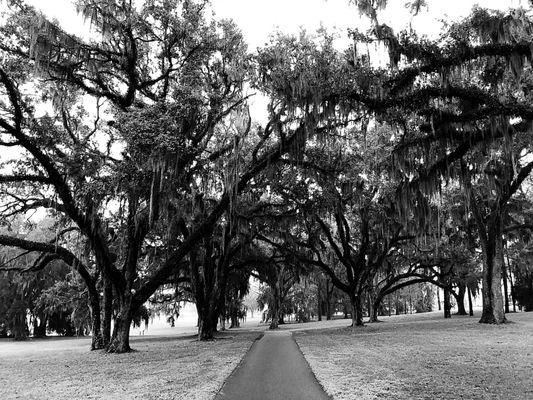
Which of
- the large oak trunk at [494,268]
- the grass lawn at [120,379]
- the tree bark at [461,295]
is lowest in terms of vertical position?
the tree bark at [461,295]

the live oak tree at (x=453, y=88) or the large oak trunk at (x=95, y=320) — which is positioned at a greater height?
the live oak tree at (x=453, y=88)

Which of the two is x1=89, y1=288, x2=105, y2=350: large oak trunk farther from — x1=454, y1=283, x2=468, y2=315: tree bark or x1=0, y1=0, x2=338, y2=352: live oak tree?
x1=454, y1=283, x2=468, y2=315: tree bark

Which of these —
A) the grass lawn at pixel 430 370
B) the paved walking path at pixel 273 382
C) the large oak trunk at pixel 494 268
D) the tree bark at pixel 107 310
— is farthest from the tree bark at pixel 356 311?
the paved walking path at pixel 273 382

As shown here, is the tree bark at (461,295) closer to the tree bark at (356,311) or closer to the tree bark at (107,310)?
the tree bark at (356,311)

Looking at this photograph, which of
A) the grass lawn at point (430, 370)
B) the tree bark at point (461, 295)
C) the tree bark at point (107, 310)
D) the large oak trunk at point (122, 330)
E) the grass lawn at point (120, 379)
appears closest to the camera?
the grass lawn at point (430, 370)

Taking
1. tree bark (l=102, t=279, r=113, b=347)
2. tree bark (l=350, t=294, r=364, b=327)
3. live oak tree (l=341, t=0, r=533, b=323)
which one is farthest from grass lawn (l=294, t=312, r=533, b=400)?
tree bark (l=350, t=294, r=364, b=327)

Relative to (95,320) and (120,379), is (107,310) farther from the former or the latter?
(120,379)

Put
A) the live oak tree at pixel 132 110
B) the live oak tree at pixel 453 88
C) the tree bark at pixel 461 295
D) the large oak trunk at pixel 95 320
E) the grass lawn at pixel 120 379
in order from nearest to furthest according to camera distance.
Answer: the grass lawn at pixel 120 379 → the live oak tree at pixel 453 88 → the live oak tree at pixel 132 110 → the large oak trunk at pixel 95 320 → the tree bark at pixel 461 295

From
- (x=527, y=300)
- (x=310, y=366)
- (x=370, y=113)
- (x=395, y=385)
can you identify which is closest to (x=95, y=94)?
(x=370, y=113)

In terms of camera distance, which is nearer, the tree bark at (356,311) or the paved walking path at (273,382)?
the paved walking path at (273,382)

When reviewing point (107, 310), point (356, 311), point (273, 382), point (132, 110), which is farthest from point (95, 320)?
point (356, 311)

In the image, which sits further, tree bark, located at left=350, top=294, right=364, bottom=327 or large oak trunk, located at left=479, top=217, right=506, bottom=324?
tree bark, located at left=350, top=294, right=364, bottom=327

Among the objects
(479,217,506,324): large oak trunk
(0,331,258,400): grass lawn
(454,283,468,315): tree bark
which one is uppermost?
(479,217,506,324): large oak trunk

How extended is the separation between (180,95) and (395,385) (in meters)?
11.2
